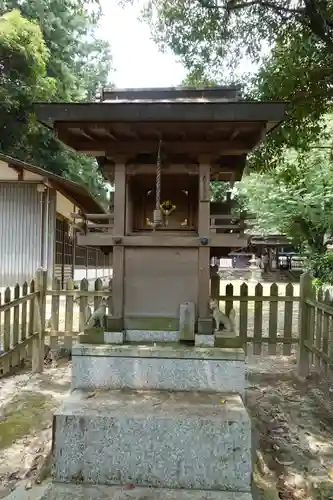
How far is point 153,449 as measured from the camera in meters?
3.14

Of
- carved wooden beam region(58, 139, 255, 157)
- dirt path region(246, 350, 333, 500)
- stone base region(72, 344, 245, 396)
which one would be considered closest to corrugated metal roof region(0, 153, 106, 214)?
dirt path region(246, 350, 333, 500)

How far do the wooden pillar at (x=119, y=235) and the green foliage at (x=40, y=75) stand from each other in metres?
12.2

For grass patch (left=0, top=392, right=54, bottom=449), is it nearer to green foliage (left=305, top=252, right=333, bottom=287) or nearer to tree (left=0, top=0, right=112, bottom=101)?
green foliage (left=305, top=252, right=333, bottom=287)

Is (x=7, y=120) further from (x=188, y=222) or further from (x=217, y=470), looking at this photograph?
(x=217, y=470)

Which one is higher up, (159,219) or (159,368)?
(159,219)

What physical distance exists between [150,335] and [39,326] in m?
3.06

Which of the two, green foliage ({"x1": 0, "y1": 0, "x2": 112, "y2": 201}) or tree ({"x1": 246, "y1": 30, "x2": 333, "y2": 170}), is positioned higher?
green foliage ({"x1": 0, "y1": 0, "x2": 112, "y2": 201})

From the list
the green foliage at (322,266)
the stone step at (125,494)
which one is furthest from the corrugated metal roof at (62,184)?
the stone step at (125,494)

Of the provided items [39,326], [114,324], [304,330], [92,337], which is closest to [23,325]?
[39,326]

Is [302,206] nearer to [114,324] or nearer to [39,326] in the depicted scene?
[39,326]

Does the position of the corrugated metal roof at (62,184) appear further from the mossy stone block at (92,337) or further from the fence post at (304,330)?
the mossy stone block at (92,337)

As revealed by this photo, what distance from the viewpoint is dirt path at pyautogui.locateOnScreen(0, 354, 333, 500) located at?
3.42m

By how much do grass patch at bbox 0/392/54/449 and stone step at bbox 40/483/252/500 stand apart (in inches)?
51.7

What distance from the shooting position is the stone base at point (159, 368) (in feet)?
12.1
